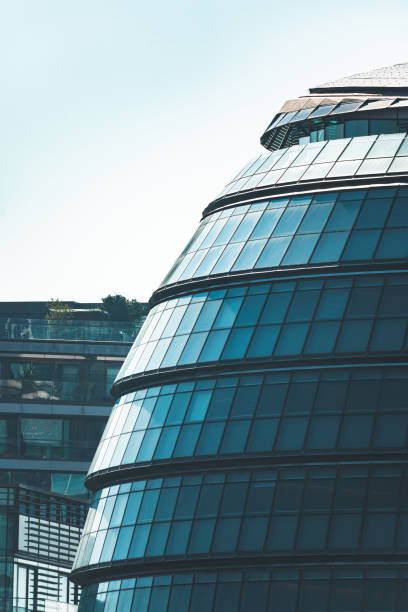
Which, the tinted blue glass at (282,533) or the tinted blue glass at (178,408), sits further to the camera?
the tinted blue glass at (178,408)

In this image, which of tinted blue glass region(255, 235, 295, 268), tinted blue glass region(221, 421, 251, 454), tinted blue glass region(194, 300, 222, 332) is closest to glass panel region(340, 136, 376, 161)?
tinted blue glass region(255, 235, 295, 268)

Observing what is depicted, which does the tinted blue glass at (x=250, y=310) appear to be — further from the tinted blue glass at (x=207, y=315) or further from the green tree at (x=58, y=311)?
the green tree at (x=58, y=311)

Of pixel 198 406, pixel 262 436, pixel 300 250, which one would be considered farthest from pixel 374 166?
pixel 262 436

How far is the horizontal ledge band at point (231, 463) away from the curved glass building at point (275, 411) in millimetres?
47

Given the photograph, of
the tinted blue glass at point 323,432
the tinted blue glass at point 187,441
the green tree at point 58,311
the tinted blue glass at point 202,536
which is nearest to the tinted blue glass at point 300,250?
the tinted blue glass at point 323,432

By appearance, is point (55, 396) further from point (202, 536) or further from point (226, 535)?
point (226, 535)

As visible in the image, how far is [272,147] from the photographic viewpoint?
6191 centimetres

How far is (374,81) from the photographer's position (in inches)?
2330

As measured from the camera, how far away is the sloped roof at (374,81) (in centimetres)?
5828

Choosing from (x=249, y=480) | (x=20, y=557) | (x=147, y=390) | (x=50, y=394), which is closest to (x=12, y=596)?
(x=20, y=557)

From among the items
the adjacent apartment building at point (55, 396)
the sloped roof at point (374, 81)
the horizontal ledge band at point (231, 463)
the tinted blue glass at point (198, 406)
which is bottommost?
the horizontal ledge band at point (231, 463)

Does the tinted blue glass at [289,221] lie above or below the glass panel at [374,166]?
below

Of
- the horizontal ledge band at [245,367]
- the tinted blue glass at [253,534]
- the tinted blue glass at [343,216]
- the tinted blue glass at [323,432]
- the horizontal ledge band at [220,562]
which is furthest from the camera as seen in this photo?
the tinted blue glass at [343,216]

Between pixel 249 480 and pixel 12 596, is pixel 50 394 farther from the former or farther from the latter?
pixel 249 480
